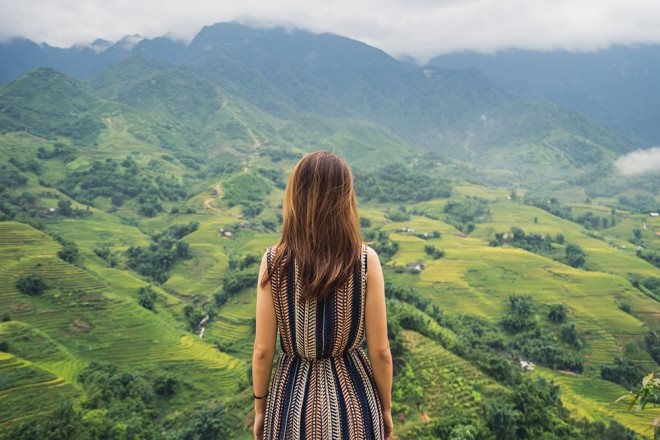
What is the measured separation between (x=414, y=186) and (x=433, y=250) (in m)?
36.9

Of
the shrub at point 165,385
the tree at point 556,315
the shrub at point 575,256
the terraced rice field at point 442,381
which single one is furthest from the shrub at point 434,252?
the shrub at point 165,385

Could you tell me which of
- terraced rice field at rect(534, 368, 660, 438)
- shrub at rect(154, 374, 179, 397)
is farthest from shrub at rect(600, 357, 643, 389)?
shrub at rect(154, 374, 179, 397)

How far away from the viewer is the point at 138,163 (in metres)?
72.8

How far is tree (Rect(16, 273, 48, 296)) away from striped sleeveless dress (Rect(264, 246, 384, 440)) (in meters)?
24.6

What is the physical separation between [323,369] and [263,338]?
0.38 m

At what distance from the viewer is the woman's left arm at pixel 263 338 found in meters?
2.61

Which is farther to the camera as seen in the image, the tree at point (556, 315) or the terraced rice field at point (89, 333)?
the tree at point (556, 315)

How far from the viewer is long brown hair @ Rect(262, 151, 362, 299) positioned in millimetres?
2451

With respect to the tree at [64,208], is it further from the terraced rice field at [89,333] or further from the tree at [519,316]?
the tree at [519,316]

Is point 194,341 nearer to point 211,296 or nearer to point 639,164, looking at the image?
point 211,296

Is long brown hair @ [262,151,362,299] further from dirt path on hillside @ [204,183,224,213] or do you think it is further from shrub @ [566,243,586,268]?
dirt path on hillside @ [204,183,224,213]

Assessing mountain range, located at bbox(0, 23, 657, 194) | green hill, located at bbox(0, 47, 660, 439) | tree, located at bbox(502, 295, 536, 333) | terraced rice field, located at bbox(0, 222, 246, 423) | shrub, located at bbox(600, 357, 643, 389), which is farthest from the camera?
mountain range, located at bbox(0, 23, 657, 194)

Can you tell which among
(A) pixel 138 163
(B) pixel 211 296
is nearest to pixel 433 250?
(B) pixel 211 296

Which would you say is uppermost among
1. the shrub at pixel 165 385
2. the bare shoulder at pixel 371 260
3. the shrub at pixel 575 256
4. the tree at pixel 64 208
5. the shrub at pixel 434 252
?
the bare shoulder at pixel 371 260
